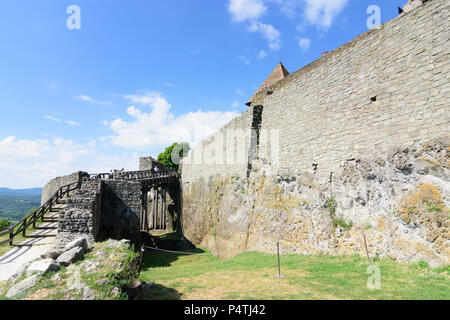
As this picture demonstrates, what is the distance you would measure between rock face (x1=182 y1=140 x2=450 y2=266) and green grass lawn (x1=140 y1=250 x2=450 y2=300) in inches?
20.1

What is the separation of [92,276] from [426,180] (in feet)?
25.8

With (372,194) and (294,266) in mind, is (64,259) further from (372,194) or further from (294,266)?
(372,194)

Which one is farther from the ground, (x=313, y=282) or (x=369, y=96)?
(x=369, y=96)

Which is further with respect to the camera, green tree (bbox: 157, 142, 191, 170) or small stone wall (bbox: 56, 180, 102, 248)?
green tree (bbox: 157, 142, 191, 170)

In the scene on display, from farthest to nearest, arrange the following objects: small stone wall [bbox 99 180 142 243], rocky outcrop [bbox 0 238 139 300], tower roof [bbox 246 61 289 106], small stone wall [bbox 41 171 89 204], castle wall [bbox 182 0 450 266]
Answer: tower roof [bbox 246 61 289 106] < small stone wall [bbox 41 171 89 204] < small stone wall [bbox 99 180 142 243] < castle wall [bbox 182 0 450 266] < rocky outcrop [bbox 0 238 139 300]

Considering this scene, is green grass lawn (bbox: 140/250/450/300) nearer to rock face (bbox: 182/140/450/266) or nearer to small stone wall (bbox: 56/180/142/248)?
rock face (bbox: 182/140/450/266)

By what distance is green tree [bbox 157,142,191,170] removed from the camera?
47375mm

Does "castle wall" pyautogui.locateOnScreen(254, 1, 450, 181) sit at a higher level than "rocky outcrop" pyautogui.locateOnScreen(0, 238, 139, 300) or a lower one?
higher

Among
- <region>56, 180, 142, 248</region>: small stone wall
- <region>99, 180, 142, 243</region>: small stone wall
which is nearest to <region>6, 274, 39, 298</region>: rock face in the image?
<region>56, 180, 142, 248</region>: small stone wall

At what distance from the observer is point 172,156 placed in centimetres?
4756

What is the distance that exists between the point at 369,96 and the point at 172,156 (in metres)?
42.0

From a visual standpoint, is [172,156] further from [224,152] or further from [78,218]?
[78,218]

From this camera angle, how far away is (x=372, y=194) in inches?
302

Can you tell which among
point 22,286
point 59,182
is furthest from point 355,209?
point 59,182
